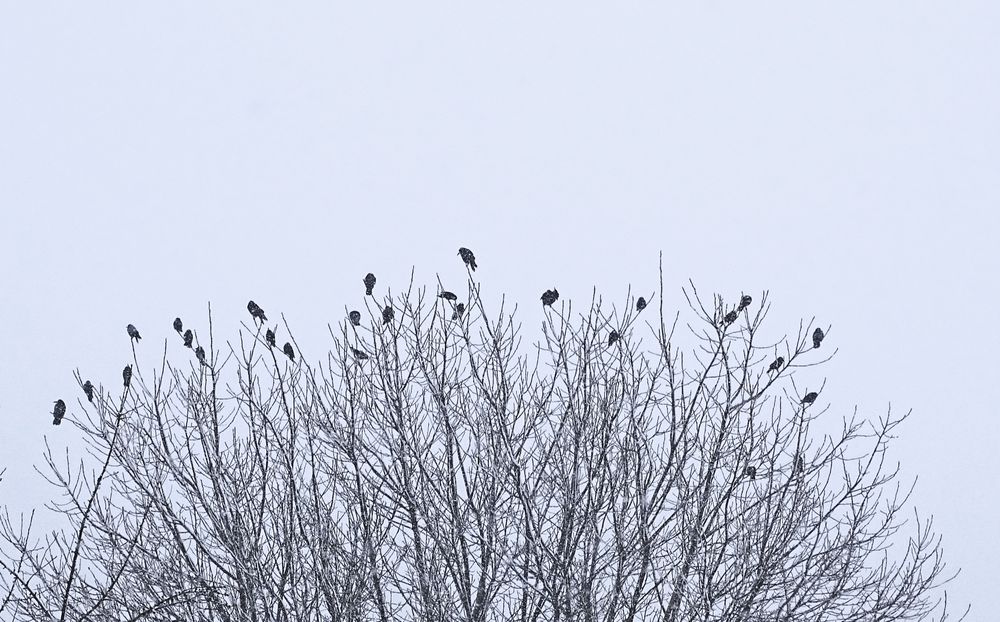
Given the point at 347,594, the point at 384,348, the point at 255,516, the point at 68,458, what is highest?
the point at 384,348

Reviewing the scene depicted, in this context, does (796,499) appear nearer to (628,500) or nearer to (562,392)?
(628,500)

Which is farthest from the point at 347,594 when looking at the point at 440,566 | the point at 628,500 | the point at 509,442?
the point at 628,500

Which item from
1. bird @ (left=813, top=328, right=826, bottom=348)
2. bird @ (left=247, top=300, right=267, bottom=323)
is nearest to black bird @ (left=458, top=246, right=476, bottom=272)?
bird @ (left=247, top=300, right=267, bottom=323)

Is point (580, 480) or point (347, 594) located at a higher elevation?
point (580, 480)

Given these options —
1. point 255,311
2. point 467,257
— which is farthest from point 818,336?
point 255,311

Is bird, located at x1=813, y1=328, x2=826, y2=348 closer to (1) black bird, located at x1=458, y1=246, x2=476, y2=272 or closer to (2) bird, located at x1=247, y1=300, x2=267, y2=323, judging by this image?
(1) black bird, located at x1=458, y1=246, x2=476, y2=272

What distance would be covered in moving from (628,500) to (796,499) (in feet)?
5.20

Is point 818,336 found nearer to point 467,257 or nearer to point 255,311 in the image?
point 467,257

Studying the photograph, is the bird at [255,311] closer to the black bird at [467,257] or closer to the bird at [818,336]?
the black bird at [467,257]

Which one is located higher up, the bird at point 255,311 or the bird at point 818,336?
the bird at point 255,311

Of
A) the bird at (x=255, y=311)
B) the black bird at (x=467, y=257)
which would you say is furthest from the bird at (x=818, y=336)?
the bird at (x=255, y=311)

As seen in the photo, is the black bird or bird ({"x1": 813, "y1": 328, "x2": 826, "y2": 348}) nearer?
the black bird

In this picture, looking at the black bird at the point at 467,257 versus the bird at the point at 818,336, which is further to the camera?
the bird at the point at 818,336

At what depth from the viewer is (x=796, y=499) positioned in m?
9.15
